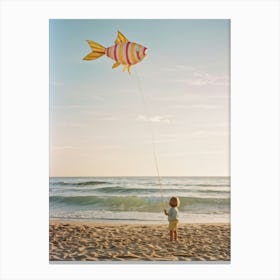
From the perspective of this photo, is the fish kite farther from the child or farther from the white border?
the child

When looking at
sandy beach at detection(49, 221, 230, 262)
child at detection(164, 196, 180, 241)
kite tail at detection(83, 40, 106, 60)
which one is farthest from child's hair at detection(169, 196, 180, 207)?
kite tail at detection(83, 40, 106, 60)

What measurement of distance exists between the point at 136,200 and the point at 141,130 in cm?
59

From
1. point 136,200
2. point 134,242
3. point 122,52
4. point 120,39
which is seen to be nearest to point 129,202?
point 136,200

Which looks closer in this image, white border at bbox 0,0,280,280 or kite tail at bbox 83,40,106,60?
white border at bbox 0,0,280,280

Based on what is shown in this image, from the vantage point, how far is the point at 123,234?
4.29 m

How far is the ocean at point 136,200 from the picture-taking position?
429cm

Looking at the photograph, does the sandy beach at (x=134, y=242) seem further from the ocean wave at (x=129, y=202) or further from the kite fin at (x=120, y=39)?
the kite fin at (x=120, y=39)

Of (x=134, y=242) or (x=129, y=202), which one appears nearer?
(x=134, y=242)

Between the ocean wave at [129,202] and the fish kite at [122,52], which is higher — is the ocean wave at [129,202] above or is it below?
below

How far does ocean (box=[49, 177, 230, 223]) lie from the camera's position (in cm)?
429

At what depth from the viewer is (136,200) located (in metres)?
4.34

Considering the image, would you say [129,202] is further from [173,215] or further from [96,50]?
[96,50]
